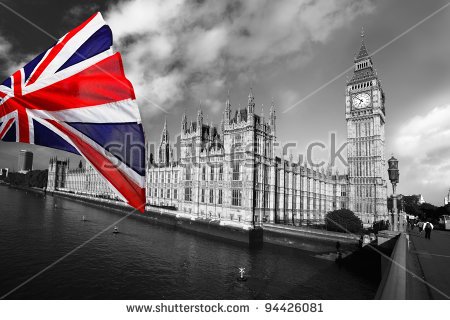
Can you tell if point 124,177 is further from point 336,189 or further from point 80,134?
point 336,189

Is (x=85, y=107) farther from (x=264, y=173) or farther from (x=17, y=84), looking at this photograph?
(x=264, y=173)

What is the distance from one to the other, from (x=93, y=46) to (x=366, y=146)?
86.9 meters

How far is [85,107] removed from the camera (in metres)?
6.39

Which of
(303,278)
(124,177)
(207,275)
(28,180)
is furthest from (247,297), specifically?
(28,180)

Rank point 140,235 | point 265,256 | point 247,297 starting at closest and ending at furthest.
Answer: point 247,297
point 265,256
point 140,235

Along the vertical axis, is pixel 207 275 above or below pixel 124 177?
below

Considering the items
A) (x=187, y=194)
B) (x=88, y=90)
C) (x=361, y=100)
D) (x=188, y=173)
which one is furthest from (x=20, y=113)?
(x=361, y=100)

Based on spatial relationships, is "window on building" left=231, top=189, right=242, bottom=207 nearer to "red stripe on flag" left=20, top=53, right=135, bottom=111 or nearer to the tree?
the tree

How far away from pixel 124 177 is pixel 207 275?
2329 cm

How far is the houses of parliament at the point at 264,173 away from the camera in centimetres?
4806

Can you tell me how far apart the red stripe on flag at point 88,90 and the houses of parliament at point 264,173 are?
1575 inches

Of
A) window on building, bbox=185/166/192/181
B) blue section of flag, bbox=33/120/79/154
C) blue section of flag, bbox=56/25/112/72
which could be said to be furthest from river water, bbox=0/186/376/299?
blue section of flag, bbox=56/25/112/72

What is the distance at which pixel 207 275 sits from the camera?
26641mm

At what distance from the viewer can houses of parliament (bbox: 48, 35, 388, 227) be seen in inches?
1892
